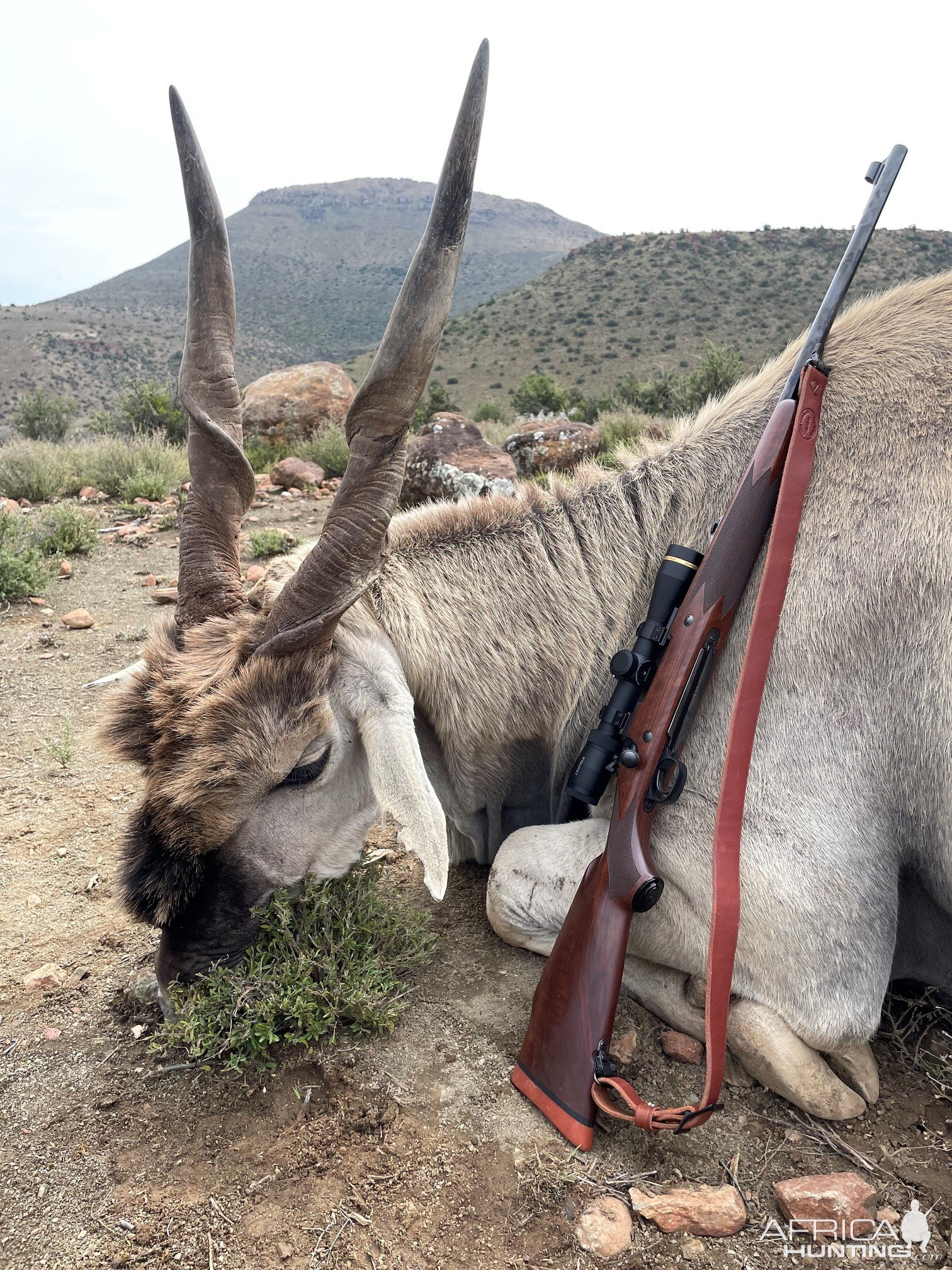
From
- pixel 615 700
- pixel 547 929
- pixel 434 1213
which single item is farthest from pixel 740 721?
pixel 434 1213

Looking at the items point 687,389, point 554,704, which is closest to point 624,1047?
point 554,704

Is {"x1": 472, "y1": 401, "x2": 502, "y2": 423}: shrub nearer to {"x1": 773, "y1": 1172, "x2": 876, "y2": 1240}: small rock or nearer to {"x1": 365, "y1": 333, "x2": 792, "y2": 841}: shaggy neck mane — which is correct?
{"x1": 365, "y1": 333, "x2": 792, "y2": 841}: shaggy neck mane

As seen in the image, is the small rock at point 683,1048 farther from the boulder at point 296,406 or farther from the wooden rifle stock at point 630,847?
the boulder at point 296,406

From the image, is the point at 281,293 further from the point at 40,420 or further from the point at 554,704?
the point at 554,704

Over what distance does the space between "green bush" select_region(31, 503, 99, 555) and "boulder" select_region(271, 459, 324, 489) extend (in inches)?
132

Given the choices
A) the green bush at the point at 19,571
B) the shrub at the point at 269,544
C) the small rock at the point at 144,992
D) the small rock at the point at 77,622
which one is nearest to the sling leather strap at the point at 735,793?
the small rock at the point at 144,992

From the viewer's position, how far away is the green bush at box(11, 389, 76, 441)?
1712 cm

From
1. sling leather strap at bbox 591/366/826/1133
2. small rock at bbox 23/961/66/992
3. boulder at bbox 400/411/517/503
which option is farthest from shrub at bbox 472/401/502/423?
small rock at bbox 23/961/66/992

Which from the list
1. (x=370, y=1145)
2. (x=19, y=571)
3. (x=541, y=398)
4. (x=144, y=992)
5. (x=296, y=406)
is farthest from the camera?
(x=541, y=398)

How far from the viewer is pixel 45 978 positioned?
3.34 m

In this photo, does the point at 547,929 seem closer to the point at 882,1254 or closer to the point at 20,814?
the point at 882,1254

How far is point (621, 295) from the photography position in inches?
2228

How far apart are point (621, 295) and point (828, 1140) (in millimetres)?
59802

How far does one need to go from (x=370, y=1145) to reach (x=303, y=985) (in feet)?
1.78
